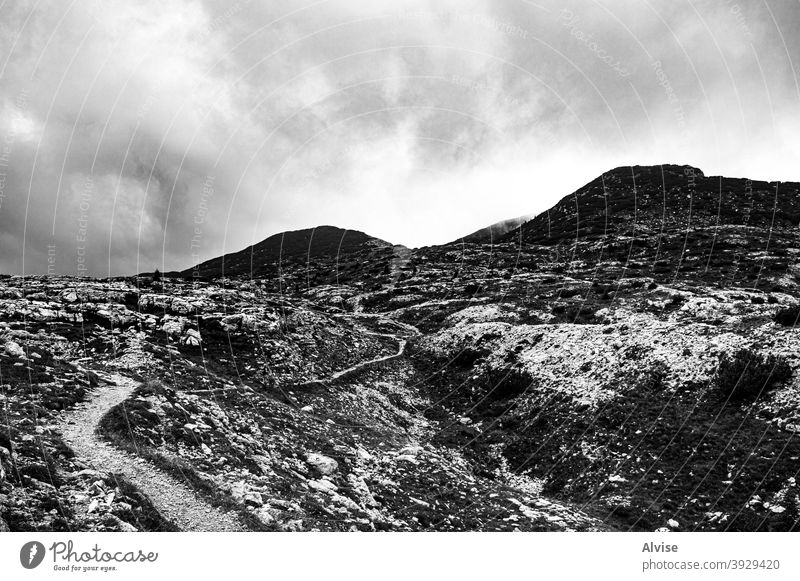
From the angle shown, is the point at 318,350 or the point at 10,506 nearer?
the point at 10,506

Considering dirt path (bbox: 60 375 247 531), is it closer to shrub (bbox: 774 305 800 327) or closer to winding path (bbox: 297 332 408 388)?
winding path (bbox: 297 332 408 388)

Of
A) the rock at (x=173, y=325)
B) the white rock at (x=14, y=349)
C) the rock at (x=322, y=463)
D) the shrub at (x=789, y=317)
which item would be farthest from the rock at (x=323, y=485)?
the shrub at (x=789, y=317)

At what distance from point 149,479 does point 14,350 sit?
13000 millimetres

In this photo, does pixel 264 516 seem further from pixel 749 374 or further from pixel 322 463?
pixel 749 374

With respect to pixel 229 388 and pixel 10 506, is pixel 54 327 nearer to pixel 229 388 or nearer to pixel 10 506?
pixel 229 388

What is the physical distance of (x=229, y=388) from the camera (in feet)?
75.3

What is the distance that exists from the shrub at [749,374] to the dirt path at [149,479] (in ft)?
81.4

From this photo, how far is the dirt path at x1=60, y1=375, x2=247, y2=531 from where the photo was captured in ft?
37.4

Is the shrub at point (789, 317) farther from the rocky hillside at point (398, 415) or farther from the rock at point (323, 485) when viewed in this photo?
the rock at point (323, 485)

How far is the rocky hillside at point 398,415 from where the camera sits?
42.2 feet

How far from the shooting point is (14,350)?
773 inches

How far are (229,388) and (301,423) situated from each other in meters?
4.97
